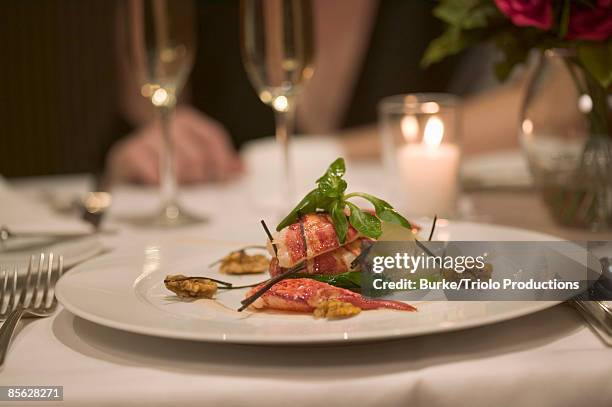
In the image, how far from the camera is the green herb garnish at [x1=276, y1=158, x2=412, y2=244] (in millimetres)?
656

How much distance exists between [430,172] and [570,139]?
239 millimetres

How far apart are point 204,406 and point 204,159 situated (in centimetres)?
109

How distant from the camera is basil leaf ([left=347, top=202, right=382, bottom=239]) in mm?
648

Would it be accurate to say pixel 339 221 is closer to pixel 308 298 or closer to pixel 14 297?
pixel 308 298

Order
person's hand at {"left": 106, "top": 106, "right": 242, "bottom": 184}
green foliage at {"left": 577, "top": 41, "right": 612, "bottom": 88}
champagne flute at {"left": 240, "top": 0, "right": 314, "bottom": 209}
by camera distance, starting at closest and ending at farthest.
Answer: green foliage at {"left": 577, "top": 41, "right": 612, "bottom": 88}, champagne flute at {"left": 240, "top": 0, "right": 314, "bottom": 209}, person's hand at {"left": 106, "top": 106, "right": 242, "bottom": 184}

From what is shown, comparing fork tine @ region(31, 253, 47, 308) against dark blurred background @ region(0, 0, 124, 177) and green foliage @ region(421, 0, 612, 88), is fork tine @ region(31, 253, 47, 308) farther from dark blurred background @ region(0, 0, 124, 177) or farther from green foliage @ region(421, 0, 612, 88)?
dark blurred background @ region(0, 0, 124, 177)

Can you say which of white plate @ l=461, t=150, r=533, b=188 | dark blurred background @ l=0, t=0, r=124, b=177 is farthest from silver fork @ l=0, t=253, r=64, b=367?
dark blurred background @ l=0, t=0, r=124, b=177

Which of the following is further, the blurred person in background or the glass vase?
the blurred person in background

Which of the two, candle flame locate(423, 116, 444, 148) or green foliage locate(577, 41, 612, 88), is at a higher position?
green foliage locate(577, 41, 612, 88)

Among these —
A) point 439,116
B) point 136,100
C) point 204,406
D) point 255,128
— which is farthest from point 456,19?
point 255,128

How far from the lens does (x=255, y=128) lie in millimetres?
3002

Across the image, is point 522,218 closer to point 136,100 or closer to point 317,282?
point 317,282

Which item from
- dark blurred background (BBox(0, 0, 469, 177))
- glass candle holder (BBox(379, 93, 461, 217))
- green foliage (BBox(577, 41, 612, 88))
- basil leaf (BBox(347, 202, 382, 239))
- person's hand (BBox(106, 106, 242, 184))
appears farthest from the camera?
dark blurred background (BBox(0, 0, 469, 177))

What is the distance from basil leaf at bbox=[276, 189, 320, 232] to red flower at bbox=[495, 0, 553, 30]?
37 cm
